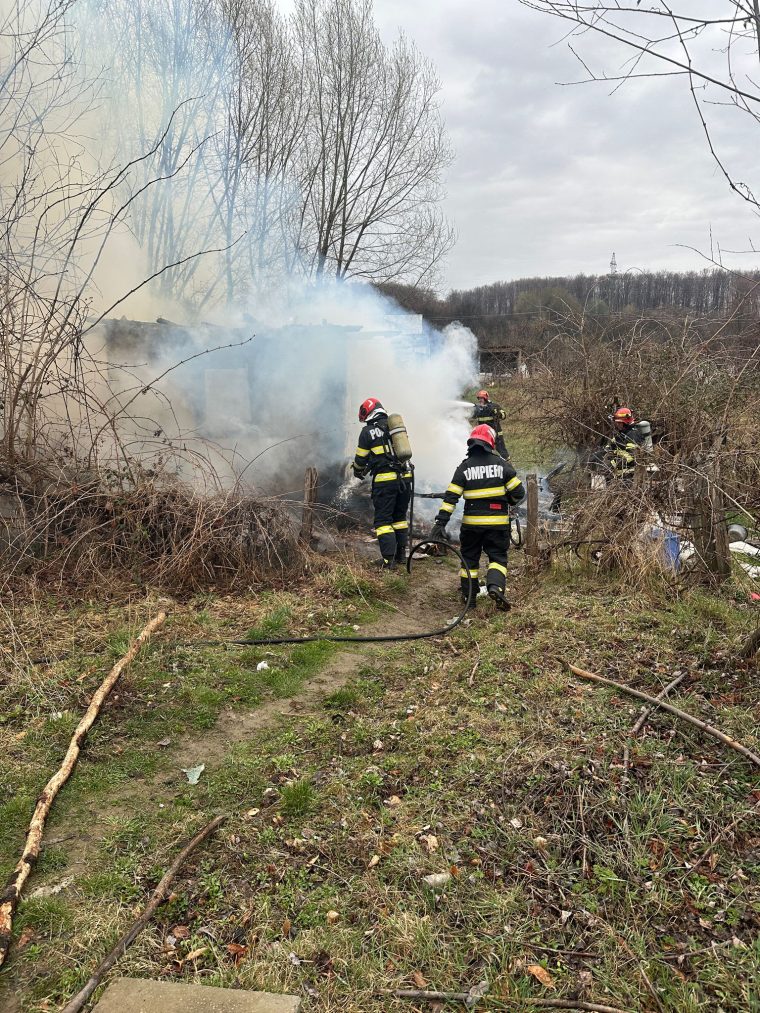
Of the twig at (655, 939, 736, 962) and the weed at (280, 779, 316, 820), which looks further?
the weed at (280, 779, 316, 820)

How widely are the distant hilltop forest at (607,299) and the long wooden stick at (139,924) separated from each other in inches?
148

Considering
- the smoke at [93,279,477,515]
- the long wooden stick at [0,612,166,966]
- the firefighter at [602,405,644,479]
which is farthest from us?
the smoke at [93,279,477,515]

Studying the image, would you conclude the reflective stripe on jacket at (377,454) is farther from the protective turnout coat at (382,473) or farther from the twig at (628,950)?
the twig at (628,950)

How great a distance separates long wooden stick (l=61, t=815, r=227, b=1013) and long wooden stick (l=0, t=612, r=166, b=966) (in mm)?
410

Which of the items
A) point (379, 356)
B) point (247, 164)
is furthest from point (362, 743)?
point (247, 164)

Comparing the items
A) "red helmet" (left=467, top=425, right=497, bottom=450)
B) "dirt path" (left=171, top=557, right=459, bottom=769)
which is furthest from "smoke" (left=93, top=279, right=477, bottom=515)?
"red helmet" (left=467, top=425, right=497, bottom=450)

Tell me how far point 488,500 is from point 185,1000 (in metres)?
4.89

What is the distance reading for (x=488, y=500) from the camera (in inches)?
253

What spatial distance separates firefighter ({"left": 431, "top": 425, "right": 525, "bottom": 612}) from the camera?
6379 millimetres

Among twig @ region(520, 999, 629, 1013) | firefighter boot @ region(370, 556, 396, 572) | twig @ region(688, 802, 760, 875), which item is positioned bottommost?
firefighter boot @ region(370, 556, 396, 572)

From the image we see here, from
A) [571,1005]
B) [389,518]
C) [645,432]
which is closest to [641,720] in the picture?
[571,1005]

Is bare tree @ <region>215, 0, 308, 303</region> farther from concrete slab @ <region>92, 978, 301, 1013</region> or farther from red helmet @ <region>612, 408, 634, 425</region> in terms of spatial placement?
concrete slab @ <region>92, 978, 301, 1013</region>

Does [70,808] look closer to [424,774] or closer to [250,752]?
[250,752]

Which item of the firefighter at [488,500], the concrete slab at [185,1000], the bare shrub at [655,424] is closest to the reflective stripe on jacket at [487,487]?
the firefighter at [488,500]
